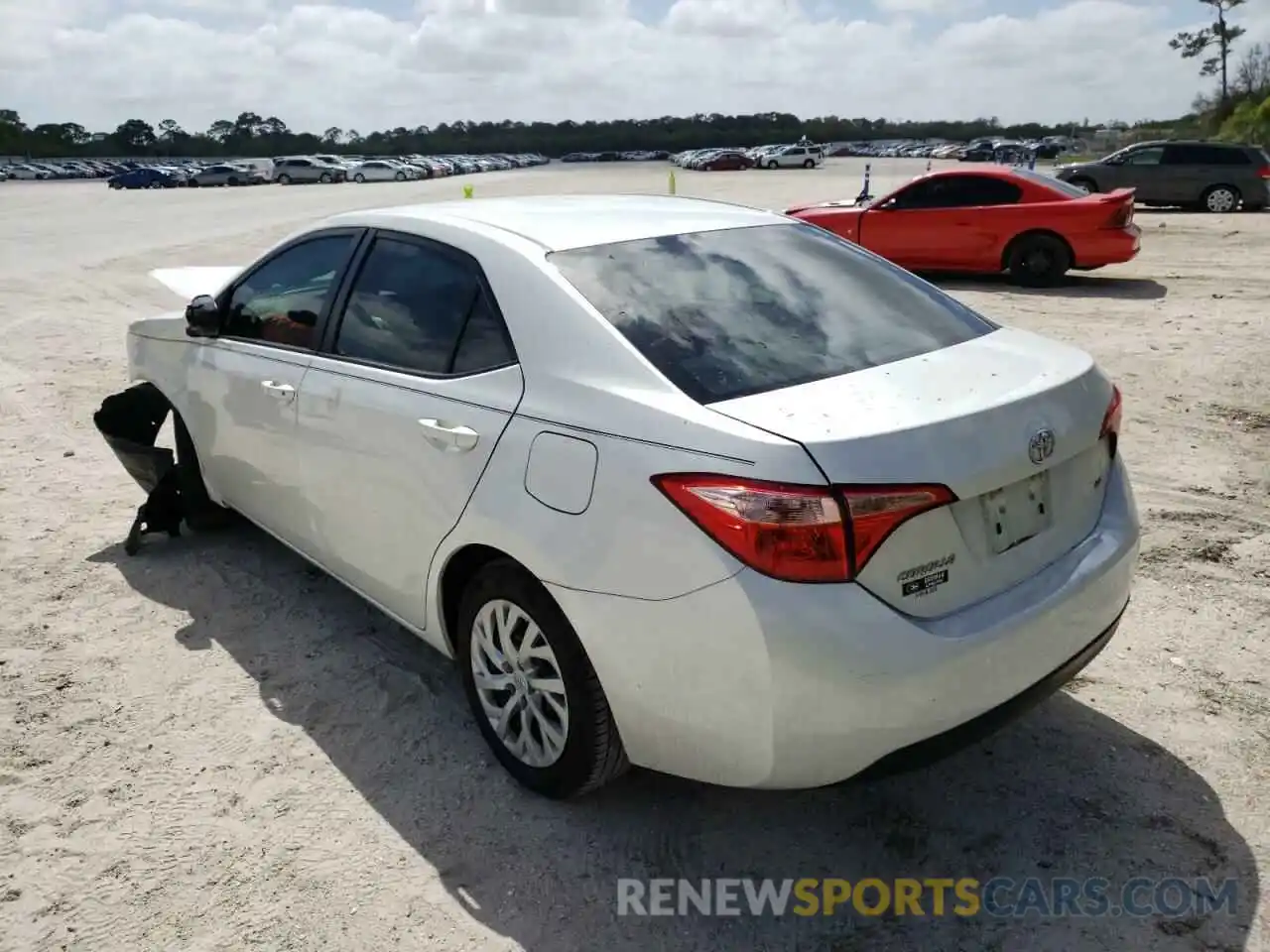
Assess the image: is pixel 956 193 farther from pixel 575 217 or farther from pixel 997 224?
pixel 575 217

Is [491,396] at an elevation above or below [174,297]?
above

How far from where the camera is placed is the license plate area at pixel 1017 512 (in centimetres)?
250

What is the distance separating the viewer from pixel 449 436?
2.97 meters

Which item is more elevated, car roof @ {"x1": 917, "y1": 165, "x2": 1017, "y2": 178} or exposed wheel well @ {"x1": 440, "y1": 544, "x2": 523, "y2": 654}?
car roof @ {"x1": 917, "y1": 165, "x2": 1017, "y2": 178}

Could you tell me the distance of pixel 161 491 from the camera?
16.5 feet

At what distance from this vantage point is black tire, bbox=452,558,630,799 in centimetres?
271

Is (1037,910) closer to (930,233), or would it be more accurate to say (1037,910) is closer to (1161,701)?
(1161,701)

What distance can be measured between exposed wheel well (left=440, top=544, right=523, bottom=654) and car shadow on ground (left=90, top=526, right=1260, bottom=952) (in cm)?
44

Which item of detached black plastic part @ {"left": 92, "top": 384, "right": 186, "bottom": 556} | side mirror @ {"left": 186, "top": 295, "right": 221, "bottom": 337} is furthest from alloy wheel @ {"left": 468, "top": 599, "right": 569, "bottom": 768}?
detached black plastic part @ {"left": 92, "top": 384, "right": 186, "bottom": 556}

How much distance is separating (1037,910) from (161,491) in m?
4.32

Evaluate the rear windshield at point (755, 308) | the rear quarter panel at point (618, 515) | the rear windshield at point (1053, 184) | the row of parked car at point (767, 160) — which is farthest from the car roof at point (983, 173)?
the row of parked car at point (767, 160)

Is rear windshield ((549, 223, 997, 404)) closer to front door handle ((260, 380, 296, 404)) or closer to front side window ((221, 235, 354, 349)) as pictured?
front side window ((221, 235, 354, 349))

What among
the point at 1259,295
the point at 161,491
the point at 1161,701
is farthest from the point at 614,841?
the point at 1259,295

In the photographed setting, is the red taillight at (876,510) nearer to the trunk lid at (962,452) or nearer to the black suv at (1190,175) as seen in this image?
the trunk lid at (962,452)
